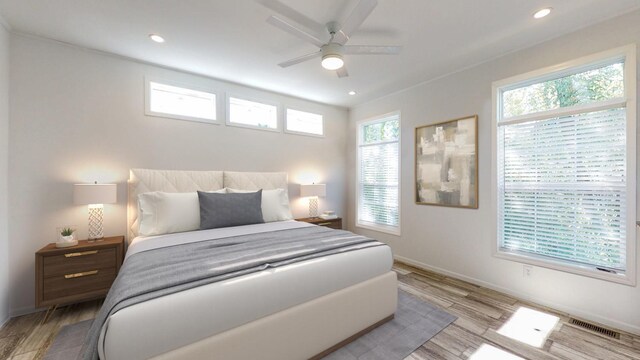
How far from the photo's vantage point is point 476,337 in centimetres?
197

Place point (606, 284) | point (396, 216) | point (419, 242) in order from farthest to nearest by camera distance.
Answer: point (396, 216)
point (419, 242)
point (606, 284)

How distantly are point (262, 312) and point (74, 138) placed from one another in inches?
114

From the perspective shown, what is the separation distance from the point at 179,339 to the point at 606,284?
11.2 ft

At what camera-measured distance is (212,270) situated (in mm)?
1477

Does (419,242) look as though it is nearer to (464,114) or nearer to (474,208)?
(474,208)

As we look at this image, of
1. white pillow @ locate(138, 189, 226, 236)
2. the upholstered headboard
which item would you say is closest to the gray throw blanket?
white pillow @ locate(138, 189, 226, 236)

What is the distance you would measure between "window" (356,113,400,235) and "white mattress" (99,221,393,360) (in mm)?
2265

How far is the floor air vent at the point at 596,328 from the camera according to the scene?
77.8 inches

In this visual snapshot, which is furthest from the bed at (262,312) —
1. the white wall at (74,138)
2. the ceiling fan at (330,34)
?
the ceiling fan at (330,34)

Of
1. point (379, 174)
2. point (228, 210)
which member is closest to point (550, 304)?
point (379, 174)

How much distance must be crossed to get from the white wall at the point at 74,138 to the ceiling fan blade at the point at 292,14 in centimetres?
200

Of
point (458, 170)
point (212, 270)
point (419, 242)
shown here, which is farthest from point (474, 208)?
point (212, 270)

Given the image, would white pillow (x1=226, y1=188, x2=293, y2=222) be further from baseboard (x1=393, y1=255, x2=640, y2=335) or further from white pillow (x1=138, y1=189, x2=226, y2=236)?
baseboard (x1=393, y1=255, x2=640, y2=335)

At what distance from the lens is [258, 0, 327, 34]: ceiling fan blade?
1.69 m
